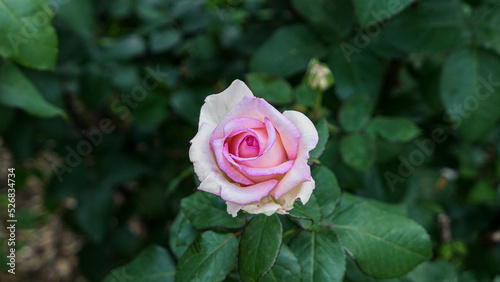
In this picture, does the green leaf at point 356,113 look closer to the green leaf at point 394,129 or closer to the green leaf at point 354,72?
the green leaf at point 394,129

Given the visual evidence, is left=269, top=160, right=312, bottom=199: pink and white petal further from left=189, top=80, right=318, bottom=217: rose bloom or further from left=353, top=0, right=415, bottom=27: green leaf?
left=353, top=0, right=415, bottom=27: green leaf

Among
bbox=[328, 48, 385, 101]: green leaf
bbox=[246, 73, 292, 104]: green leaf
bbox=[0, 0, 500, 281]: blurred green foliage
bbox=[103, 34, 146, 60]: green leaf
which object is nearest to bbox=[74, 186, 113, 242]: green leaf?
bbox=[0, 0, 500, 281]: blurred green foliage

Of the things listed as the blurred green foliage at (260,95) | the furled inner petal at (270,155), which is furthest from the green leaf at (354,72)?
the furled inner petal at (270,155)

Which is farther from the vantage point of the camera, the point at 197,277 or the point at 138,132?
the point at 138,132

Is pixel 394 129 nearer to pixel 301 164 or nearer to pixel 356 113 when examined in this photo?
pixel 356 113

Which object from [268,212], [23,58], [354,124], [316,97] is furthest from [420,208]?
[23,58]

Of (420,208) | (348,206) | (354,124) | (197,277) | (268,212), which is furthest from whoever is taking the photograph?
(420,208)

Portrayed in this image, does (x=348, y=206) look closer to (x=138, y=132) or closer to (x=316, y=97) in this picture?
(x=316, y=97)
